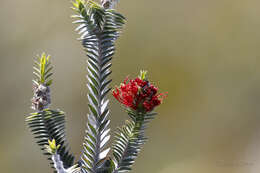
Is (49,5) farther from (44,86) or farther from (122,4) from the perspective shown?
(44,86)

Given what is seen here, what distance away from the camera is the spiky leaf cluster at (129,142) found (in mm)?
625

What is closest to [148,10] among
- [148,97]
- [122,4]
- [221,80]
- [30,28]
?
[122,4]

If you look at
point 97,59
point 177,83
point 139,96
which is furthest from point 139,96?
point 177,83

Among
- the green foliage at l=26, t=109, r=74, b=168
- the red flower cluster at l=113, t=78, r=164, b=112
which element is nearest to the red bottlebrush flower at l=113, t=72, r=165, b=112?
the red flower cluster at l=113, t=78, r=164, b=112

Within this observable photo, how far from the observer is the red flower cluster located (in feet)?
2.08

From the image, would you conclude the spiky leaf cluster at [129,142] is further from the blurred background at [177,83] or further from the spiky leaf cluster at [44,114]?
the blurred background at [177,83]

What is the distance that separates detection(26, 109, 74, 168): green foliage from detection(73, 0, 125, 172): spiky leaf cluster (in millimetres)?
39

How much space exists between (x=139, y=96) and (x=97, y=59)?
106 mm

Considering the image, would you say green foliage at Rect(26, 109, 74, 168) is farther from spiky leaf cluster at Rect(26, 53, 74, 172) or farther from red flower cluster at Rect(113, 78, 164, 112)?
red flower cluster at Rect(113, 78, 164, 112)

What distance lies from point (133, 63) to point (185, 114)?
1.54 feet

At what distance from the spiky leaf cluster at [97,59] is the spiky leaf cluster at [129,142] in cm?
3

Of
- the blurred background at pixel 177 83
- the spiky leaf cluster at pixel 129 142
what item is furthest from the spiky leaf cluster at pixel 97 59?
the blurred background at pixel 177 83

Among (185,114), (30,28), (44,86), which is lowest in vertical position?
(185,114)

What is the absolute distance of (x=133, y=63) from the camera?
2.31 meters
